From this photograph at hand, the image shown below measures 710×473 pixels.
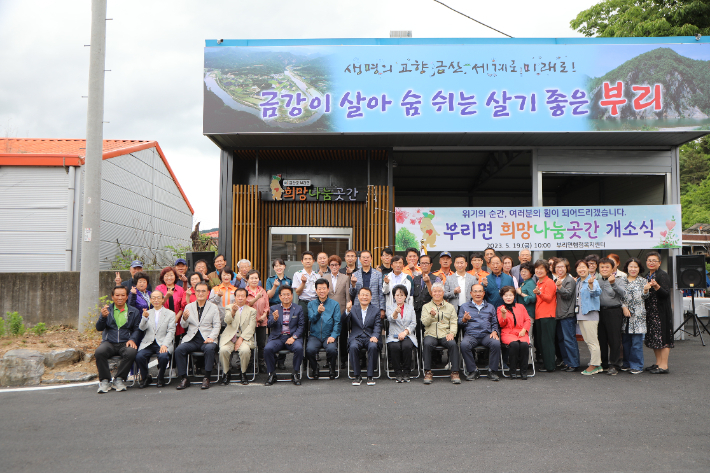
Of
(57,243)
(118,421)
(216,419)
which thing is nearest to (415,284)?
(216,419)

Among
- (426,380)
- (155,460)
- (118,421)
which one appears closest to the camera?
(155,460)

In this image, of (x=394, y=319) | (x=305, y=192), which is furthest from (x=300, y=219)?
(x=394, y=319)

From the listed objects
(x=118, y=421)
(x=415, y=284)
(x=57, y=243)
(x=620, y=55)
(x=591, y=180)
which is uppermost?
(x=620, y=55)

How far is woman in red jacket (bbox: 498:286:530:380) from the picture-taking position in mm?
6410

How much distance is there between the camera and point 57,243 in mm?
9578

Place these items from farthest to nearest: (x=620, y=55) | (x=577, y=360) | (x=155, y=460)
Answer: (x=620, y=55) < (x=577, y=360) < (x=155, y=460)

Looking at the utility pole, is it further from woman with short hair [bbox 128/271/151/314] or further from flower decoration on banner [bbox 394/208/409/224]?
flower decoration on banner [bbox 394/208/409/224]

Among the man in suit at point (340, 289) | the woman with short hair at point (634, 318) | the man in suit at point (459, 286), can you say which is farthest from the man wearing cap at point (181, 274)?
the woman with short hair at point (634, 318)

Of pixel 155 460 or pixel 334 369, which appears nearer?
pixel 155 460

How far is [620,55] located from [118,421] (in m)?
9.69

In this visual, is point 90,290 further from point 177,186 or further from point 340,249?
point 177,186

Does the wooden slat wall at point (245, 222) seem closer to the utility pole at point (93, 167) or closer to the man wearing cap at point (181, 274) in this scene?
the man wearing cap at point (181, 274)

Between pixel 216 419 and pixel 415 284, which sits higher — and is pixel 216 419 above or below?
below

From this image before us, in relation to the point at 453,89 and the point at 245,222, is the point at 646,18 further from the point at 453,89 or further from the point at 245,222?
the point at 245,222
